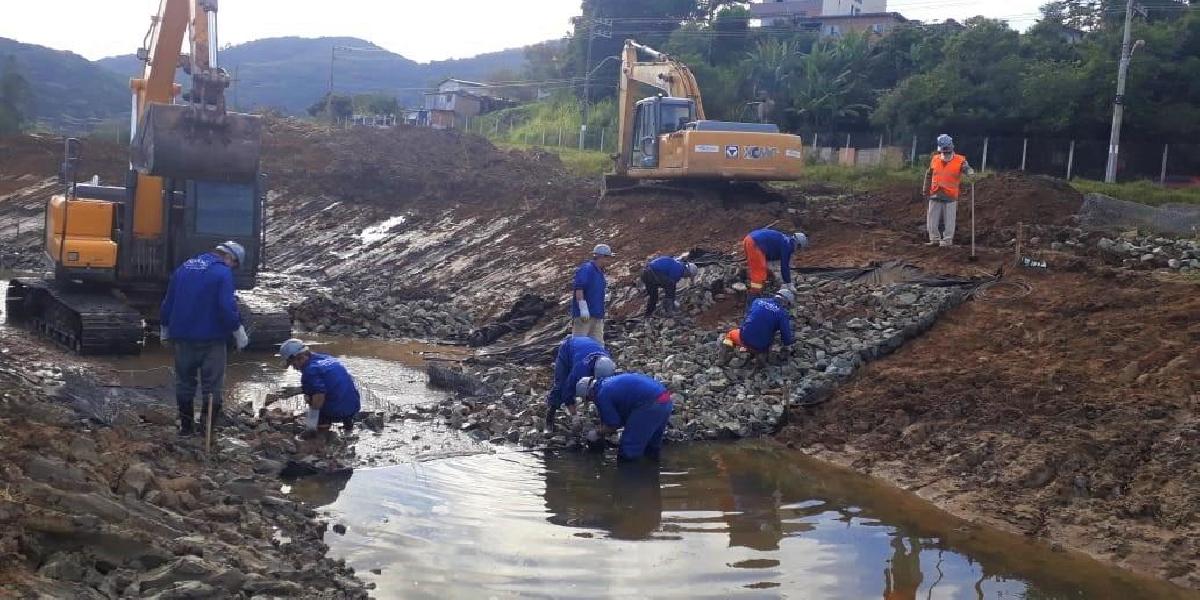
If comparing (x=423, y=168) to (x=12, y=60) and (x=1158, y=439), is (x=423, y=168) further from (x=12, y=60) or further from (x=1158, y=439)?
(x=12, y=60)

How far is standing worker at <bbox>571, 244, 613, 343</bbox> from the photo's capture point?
1292 cm

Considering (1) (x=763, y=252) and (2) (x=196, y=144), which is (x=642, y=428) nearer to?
(1) (x=763, y=252)

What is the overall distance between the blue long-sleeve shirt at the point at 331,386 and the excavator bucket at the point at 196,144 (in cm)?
490

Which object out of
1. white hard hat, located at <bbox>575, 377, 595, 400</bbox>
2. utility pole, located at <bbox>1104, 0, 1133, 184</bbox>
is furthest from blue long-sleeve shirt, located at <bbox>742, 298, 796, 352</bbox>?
utility pole, located at <bbox>1104, 0, 1133, 184</bbox>

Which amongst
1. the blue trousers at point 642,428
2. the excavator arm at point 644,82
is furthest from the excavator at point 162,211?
the excavator arm at point 644,82

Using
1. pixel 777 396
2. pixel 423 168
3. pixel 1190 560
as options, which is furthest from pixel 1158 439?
pixel 423 168

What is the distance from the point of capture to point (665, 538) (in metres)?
8.16

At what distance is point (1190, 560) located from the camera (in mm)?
7707

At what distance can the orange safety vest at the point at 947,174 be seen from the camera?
15078 millimetres

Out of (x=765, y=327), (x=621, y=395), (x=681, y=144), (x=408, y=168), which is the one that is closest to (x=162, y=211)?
(x=621, y=395)

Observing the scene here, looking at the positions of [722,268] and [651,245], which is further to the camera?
[651,245]

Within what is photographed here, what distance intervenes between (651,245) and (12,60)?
1900 inches

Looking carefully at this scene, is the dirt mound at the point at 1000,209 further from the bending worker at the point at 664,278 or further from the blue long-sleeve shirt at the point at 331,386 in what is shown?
the blue long-sleeve shirt at the point at 331,386

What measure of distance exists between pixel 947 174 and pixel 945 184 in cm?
14
